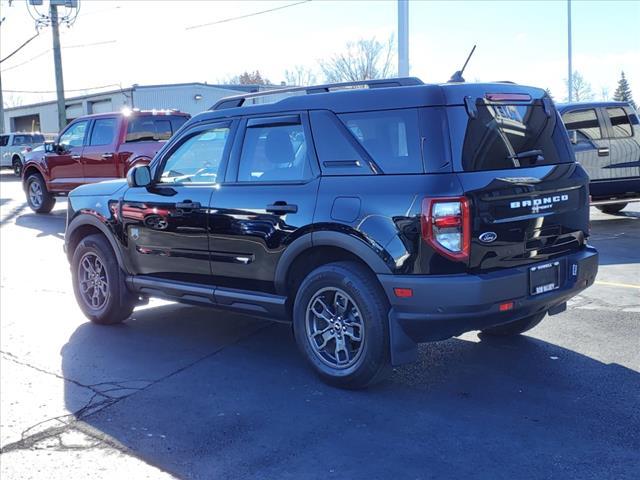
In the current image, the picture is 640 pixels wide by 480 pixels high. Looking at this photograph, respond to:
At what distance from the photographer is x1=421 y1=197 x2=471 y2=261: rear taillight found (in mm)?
3953

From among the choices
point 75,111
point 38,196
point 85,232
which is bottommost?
point 38,196

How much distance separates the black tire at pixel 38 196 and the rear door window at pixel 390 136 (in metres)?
12.5

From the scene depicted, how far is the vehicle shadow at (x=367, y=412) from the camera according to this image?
11.7 feet

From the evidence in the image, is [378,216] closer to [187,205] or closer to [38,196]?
[187,205]

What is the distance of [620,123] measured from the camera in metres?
11.3

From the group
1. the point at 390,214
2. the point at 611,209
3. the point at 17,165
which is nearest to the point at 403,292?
the point at 390,214

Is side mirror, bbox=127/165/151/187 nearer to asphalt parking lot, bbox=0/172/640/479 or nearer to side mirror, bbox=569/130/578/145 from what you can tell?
asphalt parking lot, bbox=0/172/640/479

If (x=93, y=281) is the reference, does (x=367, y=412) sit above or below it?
below

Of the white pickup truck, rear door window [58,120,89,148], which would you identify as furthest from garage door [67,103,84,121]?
rear door window [58,120,89,148]

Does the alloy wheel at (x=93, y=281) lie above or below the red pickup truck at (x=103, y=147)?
below

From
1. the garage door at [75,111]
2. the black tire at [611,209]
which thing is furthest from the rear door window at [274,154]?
the garage door at [75,111]

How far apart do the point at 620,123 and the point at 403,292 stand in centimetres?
878

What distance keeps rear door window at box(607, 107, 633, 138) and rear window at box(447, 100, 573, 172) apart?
7.09 meters

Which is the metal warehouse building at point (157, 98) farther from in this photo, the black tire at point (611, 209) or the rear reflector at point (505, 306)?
the rear reflector at point (505, 306)
